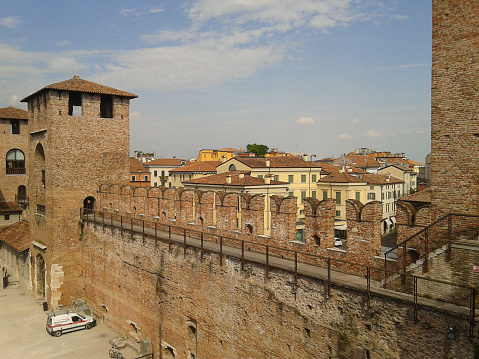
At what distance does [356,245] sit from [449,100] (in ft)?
11.4

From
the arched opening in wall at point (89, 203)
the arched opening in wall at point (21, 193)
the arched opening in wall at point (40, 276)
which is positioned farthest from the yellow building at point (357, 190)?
the arched opening in wall at point (21, 193)

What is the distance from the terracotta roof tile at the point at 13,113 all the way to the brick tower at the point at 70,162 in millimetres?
10697

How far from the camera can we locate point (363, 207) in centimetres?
888

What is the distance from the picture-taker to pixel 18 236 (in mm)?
24922

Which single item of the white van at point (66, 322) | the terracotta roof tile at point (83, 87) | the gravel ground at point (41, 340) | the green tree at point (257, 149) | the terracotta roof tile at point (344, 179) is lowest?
the gravel ground at point (41, 340)

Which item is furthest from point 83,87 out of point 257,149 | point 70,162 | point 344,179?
point 257,149

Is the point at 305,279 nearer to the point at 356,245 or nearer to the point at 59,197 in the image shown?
the point at 356,245

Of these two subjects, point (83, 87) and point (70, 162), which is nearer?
point (70, 162)

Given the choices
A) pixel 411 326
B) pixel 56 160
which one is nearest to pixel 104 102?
pixel 56 160

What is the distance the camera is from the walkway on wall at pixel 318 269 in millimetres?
6676

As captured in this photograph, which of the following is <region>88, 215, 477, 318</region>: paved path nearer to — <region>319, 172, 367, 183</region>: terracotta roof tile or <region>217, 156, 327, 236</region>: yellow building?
<region>319, 172, 367, 183</region>: terracotta roof tile

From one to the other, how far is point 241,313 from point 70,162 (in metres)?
12.1

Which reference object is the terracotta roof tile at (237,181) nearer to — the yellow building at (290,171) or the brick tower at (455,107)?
the yellow building at (290,171)

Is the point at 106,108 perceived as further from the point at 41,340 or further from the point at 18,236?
the point at 41,340
